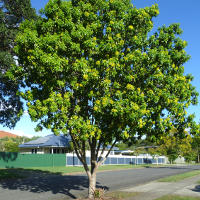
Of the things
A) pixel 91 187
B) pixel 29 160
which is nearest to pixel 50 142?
pixel 29 160

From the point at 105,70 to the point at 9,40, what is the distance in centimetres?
1149

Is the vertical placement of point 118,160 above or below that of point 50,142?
below

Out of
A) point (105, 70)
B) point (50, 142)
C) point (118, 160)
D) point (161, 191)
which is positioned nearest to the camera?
point (105, 70)

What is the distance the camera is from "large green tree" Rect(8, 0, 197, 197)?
9.05 metres

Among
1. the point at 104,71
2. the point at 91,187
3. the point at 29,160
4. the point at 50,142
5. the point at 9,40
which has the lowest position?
the point at 29,160

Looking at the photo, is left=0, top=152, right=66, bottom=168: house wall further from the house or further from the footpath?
the footpath

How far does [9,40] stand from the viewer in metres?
18.2

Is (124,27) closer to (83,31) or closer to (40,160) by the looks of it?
(83,31)

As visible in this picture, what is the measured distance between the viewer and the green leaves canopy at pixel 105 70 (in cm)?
905

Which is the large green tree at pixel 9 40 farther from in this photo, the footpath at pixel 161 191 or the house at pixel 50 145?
the house at pixel 50 145

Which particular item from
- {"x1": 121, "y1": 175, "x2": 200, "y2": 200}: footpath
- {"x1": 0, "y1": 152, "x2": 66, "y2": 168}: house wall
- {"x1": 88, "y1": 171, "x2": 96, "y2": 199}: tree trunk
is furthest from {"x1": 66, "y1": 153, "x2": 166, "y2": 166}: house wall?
{"x1": 88, "y1": 171, "x2": 96, "y2": 199}: tree trunk

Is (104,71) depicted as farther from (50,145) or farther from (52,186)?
(50,145)

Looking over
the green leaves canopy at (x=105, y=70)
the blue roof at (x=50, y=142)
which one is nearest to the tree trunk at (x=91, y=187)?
the green leaves canopy at (x=105, y=70)

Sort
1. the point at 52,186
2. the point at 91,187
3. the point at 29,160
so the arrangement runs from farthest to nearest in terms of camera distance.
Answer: the point at 29,160, the point at 52,186, the point at 91,187
